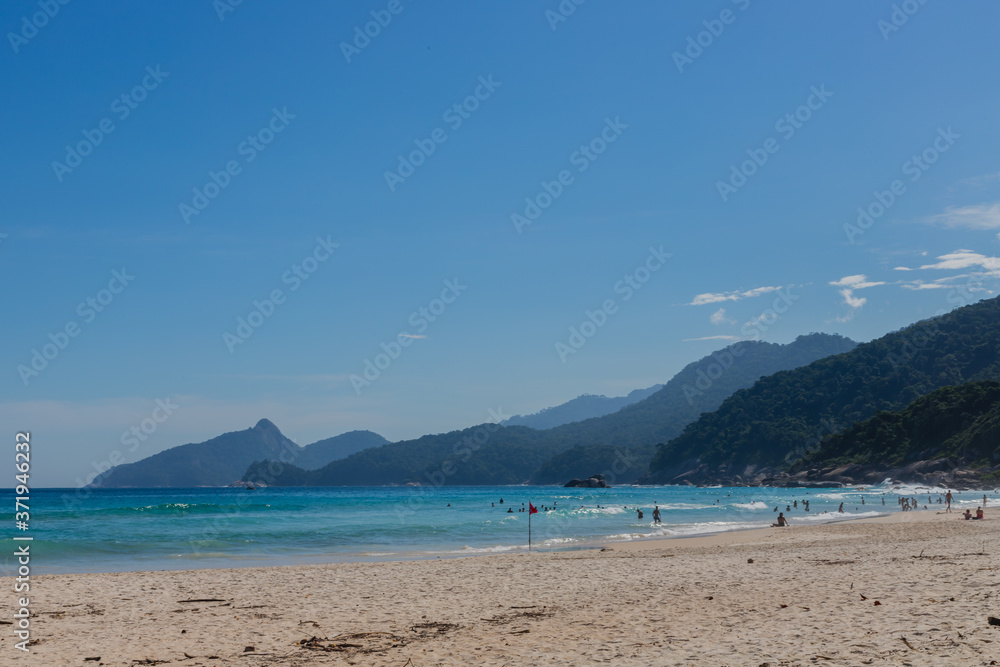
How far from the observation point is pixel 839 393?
597 ft

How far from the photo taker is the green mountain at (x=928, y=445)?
4186 inches

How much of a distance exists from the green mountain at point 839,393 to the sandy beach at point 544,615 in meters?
157

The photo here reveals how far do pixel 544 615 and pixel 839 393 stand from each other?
190 m

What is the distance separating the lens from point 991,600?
10719 mm

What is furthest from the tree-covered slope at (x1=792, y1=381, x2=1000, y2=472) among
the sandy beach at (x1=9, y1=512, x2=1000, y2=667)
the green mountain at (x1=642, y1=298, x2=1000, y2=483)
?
the sandy beach at (x1=9, y1=512, x2=1000, y2=667)

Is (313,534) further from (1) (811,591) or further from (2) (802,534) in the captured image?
(1) (811,591)

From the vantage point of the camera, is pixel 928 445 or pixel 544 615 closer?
pixel 544 615

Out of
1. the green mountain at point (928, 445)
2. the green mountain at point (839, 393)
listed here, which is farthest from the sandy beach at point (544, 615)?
the green mountain at point (839, 393)

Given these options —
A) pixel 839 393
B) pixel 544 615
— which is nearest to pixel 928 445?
pixel 839 393

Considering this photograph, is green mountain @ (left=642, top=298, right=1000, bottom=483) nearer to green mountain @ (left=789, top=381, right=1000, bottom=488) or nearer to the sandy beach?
green mountain @ (left=789, top=381, right=1000, bottom=488)

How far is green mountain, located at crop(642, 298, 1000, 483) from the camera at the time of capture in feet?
547

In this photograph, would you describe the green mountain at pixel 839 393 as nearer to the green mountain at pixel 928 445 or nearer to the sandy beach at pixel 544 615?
the green mountain at pixel 928 445

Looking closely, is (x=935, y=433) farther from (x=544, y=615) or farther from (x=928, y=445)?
(x=544, y=615)

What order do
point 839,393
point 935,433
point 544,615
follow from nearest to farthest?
point 544,615 < point 935,433 < point 839,393
